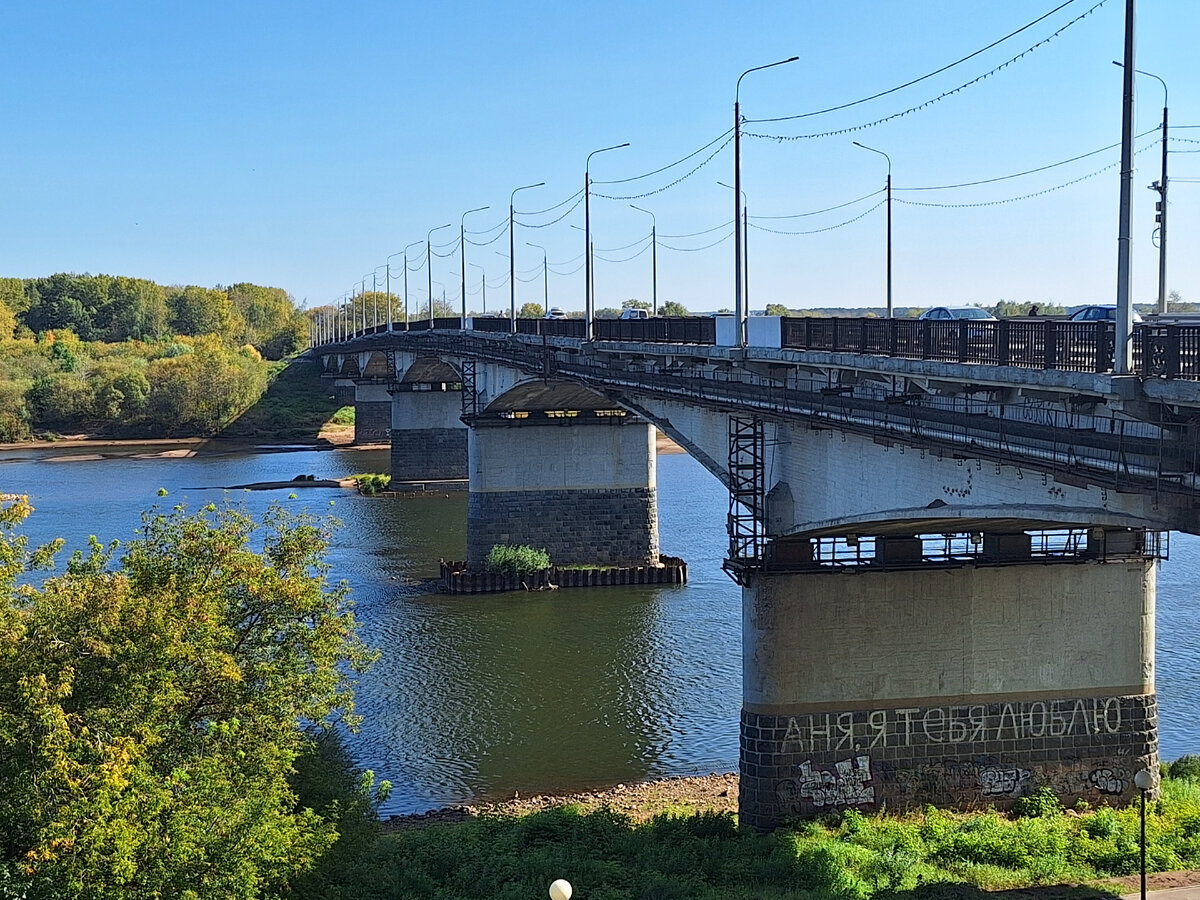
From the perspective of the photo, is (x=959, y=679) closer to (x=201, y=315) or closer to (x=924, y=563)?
(x=924, y=563)

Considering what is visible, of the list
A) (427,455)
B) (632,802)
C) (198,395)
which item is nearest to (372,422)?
(198,395)

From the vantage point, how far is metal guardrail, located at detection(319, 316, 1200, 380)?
13.4 meters

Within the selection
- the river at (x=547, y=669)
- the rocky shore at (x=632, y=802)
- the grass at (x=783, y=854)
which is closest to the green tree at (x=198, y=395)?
the river at (x=547, y=669)

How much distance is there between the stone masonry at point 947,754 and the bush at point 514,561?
23.0 m

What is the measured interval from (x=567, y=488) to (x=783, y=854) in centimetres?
2856

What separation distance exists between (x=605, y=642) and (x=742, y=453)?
42.5 feet

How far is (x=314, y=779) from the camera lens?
60.8 ft

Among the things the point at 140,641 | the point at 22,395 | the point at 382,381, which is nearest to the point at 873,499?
the point at 140,641

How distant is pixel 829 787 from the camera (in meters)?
23.3

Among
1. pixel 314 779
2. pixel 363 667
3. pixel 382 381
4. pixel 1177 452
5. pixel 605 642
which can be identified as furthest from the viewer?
pixel 382 381

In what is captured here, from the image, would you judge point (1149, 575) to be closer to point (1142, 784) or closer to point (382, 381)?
point (1142, 784)

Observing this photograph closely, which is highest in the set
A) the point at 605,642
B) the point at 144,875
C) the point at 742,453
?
the point at 742,453

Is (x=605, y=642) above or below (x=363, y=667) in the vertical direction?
below

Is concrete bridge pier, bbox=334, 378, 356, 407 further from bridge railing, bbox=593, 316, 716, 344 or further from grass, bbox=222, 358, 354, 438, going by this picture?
bridge railing, bbox=593, 316, 716, 344
